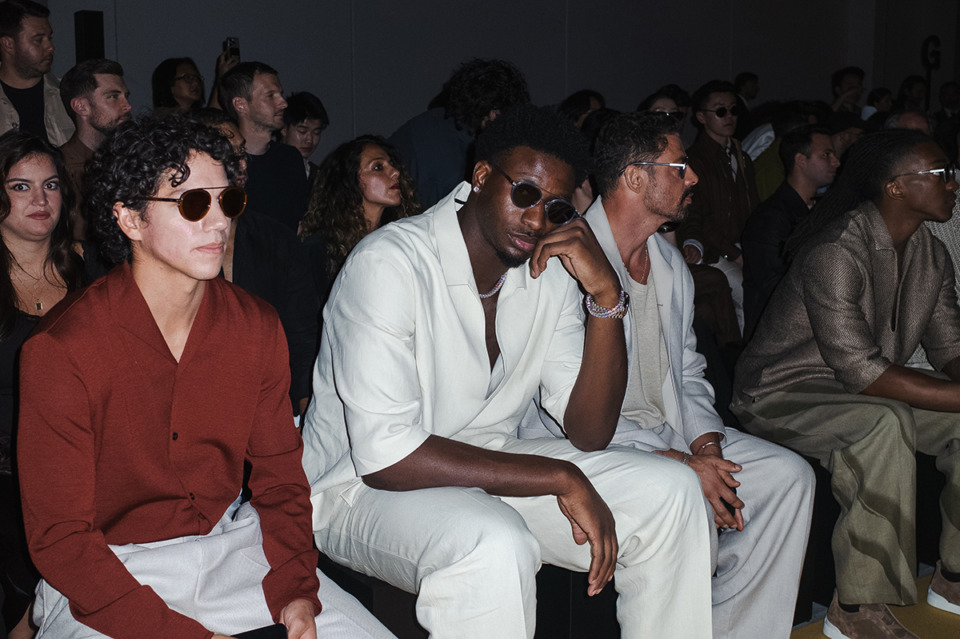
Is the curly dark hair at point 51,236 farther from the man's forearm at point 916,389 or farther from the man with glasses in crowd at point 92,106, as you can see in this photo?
the man's forearm at point 916,389

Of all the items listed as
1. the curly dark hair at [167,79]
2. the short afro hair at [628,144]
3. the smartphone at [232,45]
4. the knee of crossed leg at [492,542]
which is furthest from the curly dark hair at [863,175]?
the smartphone at [232,45]

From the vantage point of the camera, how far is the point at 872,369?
8.98ft

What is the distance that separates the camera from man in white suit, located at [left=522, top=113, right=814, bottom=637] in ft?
8.13

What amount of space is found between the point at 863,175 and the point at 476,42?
4.89 metres

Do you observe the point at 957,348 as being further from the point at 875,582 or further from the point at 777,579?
the point at 777,579

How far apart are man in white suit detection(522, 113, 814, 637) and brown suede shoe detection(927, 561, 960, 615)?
0.66 metres

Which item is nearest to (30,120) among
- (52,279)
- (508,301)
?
(52,279)

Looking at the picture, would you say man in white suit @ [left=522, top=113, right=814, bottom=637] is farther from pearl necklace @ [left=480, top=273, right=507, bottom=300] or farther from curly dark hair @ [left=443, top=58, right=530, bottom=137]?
curly dark hair @ [left=443, top=58, right=530, bottom=137]

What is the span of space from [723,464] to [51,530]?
5.34 ft

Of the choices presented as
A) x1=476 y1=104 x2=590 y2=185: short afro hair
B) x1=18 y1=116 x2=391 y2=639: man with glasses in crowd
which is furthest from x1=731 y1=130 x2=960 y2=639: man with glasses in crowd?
x1=18 y1=116 x2=391 y2=639: man with glasses in crowd

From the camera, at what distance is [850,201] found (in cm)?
309

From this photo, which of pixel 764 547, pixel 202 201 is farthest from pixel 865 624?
pixel 202 201

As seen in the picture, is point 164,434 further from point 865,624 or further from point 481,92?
point 481,92

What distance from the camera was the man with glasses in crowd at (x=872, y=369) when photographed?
2.64 m
